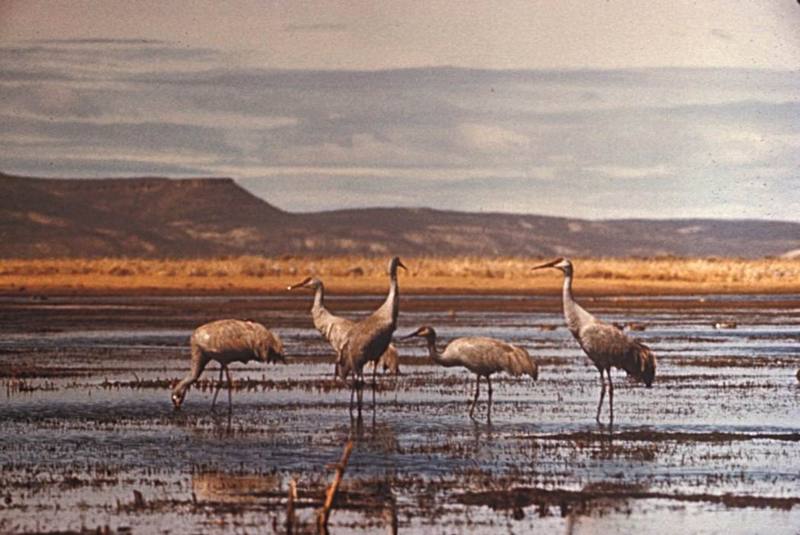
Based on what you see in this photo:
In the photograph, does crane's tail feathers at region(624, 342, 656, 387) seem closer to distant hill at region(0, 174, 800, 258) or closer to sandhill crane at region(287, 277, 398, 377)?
sandhill crane at region(287, 277, 398, 377)

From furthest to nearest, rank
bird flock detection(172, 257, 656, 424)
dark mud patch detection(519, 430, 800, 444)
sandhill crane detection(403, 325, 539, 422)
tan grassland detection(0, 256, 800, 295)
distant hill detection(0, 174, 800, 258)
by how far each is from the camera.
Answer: distant hill detection(0, 174, 800, 258), tan grassland detection(0, 256, 800, 295), sandhill crane detection(403, 325, 539, 422), bird flock detection(172, 257, 656, 424), dark mud patch detection(519, 430, 800, 444)

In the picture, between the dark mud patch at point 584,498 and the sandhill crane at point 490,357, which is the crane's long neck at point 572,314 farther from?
the dark mud patch at point 584,498

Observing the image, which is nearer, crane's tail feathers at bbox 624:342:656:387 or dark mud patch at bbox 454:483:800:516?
dark mud patch at bbox 454:483:800:516

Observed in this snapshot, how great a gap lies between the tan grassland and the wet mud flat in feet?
74.1

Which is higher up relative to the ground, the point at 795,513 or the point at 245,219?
the point at 245,219

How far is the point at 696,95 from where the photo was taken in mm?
64875

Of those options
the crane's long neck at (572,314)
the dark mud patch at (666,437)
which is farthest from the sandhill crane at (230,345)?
the dark mud patch at (666,437)

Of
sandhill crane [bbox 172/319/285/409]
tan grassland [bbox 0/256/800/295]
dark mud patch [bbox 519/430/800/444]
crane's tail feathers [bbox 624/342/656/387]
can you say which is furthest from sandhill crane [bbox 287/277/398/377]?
tan grassland [bbox 0/256/800/295]

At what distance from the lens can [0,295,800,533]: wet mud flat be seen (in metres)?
12.3

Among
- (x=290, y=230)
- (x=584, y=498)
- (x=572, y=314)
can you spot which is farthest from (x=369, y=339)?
(x=290, y=230)

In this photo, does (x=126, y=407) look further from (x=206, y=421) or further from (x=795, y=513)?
(x=795, y=513)

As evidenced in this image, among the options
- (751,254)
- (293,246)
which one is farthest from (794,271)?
(293,246)

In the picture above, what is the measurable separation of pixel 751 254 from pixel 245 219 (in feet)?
105

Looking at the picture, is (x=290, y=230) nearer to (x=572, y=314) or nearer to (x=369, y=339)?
(x=572, y=314)
